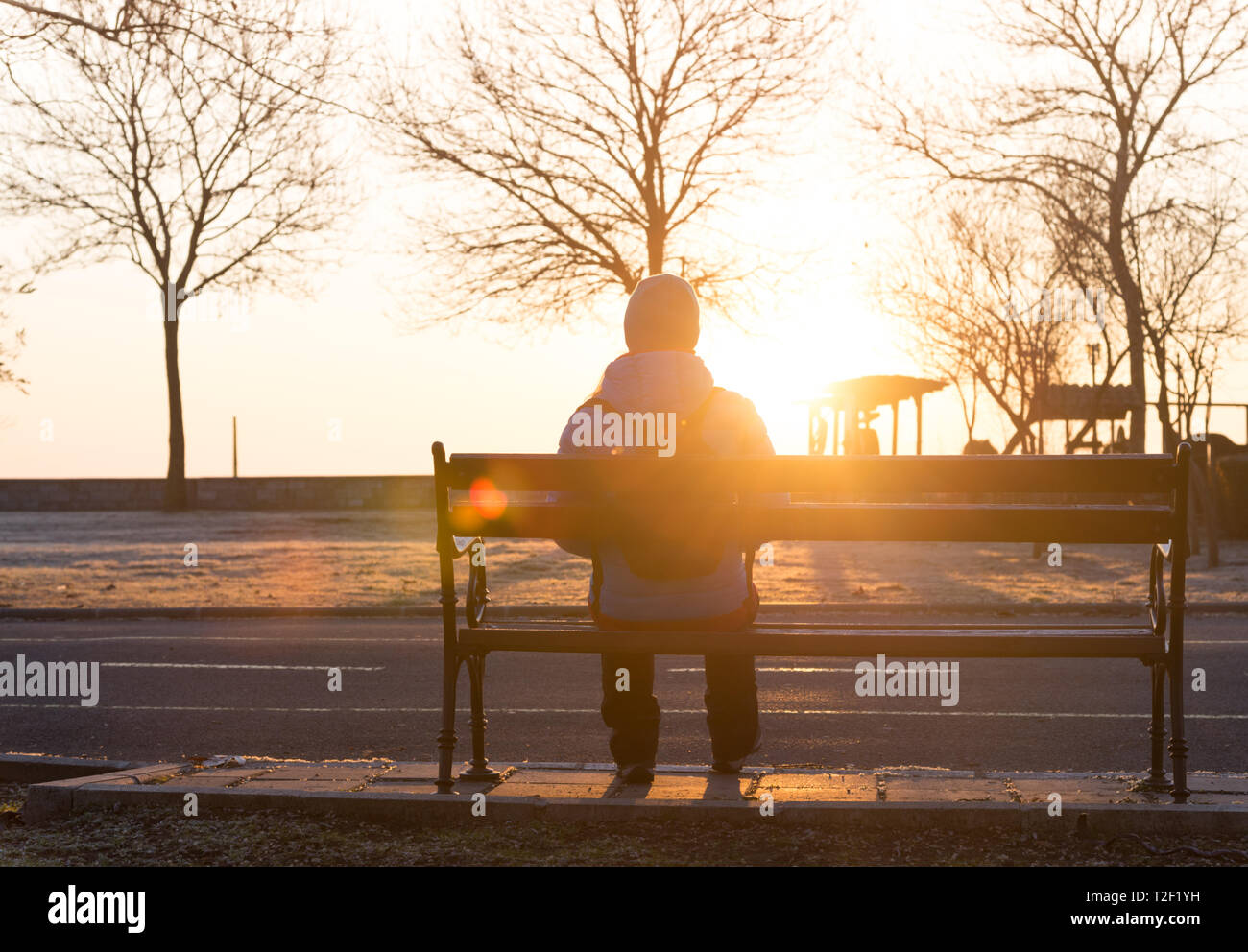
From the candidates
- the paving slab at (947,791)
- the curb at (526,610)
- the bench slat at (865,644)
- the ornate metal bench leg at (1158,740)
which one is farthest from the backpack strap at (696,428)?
the curb at (526,610)

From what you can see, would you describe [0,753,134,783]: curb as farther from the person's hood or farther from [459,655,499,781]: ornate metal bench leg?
the person's hood

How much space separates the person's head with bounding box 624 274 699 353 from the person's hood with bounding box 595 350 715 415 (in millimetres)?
123

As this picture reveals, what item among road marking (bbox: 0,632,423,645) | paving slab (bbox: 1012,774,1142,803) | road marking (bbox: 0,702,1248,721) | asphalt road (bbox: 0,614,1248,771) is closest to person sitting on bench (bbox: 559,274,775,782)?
paving slab (bbox: 1012,774,1142,803)

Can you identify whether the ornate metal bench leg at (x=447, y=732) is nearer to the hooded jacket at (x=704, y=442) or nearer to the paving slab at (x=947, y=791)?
the hooded jacket at (x=704, y=442)

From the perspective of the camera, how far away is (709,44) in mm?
23703

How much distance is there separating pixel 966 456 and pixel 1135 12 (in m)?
26.1

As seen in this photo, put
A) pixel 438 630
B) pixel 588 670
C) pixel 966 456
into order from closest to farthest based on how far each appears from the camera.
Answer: pixel 966 456
pixel 588 670
pixel 438 630

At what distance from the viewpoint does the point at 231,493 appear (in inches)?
1414

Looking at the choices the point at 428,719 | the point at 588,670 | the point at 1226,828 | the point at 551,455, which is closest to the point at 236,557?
the point at 588,670

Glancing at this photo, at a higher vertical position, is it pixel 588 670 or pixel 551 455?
pixel 551 455

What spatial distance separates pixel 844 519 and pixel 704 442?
0.54 metres

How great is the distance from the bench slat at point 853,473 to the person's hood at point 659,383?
0.89 ft

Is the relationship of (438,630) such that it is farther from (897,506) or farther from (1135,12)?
(1135,12)

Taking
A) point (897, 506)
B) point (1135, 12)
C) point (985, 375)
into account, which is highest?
point (1135, 12)
